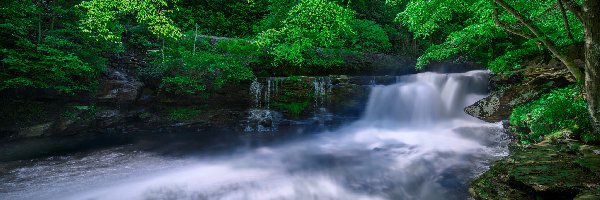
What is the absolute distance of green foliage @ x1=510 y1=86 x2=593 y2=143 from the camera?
641 centimetres

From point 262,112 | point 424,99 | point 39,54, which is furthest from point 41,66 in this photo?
point 424,99

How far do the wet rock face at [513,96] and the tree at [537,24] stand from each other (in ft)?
2.75

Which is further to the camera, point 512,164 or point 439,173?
point 439,173

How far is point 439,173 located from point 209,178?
5.12 m

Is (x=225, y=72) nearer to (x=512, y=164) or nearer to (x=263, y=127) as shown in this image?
(x=263, y=127)

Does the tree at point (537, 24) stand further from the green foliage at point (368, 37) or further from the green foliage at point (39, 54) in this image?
the green foliage at point (39, 54)

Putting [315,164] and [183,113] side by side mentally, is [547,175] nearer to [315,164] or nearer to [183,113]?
[315,164]

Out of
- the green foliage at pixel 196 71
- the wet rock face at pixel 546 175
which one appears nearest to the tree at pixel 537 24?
the wet rock face at pixel 546 175

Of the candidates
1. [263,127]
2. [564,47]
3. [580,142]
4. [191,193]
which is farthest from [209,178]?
[564,47]

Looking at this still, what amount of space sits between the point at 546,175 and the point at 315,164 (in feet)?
16.4

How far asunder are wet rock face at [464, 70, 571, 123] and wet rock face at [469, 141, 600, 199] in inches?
153

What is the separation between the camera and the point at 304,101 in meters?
12.4

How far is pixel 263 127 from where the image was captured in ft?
39.7

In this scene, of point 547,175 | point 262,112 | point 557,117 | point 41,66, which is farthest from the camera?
point 262,112
